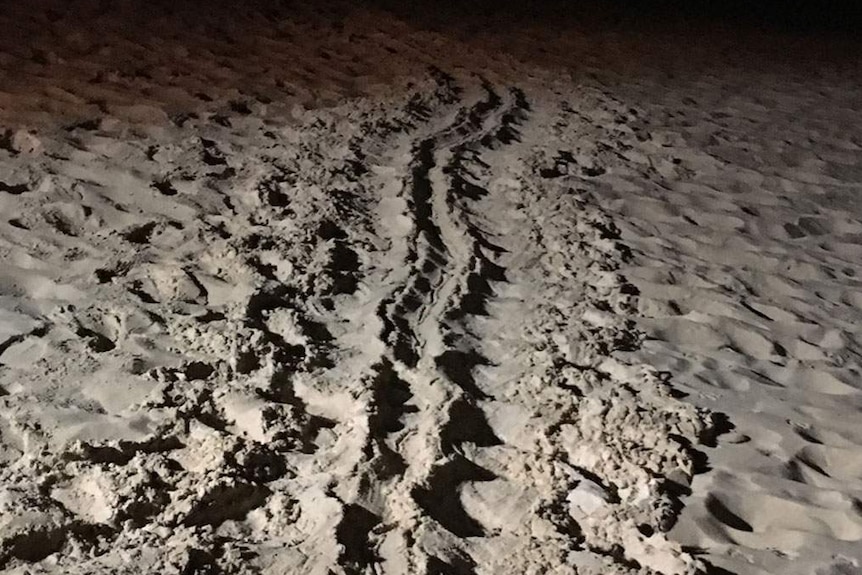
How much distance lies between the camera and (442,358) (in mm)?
2479

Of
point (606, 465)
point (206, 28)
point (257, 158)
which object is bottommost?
point (606, 465)

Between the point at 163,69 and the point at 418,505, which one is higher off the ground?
the point at 163,69

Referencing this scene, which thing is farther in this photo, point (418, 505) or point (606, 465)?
point (606, 465)

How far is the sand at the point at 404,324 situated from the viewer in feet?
6.29

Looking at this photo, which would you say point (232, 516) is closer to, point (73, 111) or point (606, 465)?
point (606, 465)

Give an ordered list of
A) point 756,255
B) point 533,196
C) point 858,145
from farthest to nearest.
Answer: point 858,145 < point 533,196 < point 756,255

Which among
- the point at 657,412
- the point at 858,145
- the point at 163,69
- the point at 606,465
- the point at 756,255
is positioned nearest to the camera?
the point at 606,465

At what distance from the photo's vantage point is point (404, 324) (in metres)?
2.62

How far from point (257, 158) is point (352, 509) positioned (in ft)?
6.60

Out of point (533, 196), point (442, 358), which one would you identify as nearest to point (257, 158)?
point (533, 196)

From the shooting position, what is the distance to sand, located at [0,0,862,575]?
1.92 m

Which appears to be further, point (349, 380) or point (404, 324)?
point (404, 324)

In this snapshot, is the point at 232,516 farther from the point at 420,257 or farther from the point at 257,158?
the point at 257,158

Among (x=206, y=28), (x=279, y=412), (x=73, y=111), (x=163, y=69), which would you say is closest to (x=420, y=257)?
(x=279, y=412)
